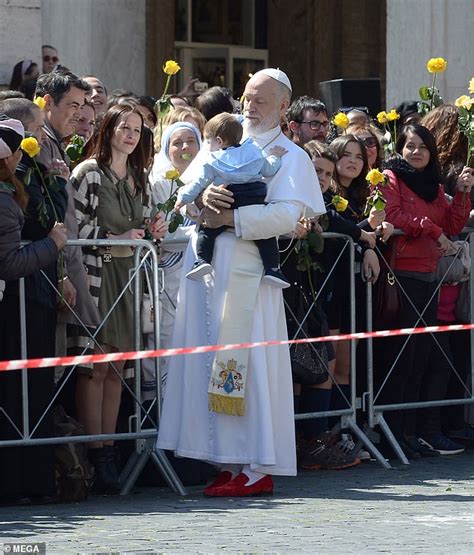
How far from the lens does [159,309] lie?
31.2ft

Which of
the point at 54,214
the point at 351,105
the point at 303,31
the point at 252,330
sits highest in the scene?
the point at 303,31

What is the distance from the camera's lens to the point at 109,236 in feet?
31.3

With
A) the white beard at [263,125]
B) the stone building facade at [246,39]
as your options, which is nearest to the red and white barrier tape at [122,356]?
the white beard at [263,125]

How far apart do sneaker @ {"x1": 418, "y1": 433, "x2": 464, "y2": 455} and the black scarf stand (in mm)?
1525

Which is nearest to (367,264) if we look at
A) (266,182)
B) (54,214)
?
(266,182)

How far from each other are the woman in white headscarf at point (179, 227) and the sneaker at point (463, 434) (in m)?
2.50

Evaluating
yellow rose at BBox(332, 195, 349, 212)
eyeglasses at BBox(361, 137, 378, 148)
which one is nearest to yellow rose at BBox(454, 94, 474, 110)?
eyeglasses at BBox(361, 137, 378, 148)

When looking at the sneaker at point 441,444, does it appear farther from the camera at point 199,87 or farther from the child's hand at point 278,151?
the camera at point 199,87

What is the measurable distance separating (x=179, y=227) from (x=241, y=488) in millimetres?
1783

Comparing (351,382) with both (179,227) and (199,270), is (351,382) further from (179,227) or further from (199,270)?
(199,270)

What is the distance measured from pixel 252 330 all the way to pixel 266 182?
797 millimetres

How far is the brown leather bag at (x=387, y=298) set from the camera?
10.7 m

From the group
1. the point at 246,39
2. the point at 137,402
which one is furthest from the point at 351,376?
the point at 246,39

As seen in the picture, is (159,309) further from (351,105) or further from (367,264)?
(351,105)
